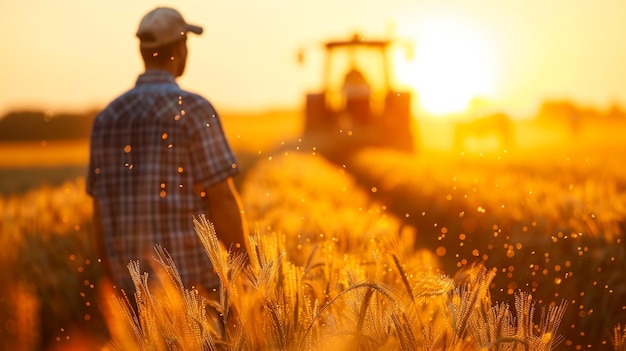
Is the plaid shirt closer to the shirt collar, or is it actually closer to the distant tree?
the shirt collar

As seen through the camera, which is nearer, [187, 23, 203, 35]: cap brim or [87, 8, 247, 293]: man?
[87, 8, 247, 293]: man

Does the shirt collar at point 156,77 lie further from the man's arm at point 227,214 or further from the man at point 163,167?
the man's arm at point 227,214

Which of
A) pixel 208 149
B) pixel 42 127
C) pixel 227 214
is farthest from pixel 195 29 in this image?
pixel 42 127

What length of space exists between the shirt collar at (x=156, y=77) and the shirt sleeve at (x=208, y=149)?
163mm

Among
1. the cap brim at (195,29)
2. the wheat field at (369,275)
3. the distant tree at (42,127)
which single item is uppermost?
the cap brim at (195,29)

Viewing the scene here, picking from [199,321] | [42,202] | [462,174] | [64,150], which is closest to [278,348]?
[199,321]

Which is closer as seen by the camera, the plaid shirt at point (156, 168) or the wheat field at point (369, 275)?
the wheat field at point (369, 275)

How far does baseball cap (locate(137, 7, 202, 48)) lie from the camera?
2943 millimetres

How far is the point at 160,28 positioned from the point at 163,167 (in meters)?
A: 0.46

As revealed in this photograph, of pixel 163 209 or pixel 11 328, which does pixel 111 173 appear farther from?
pixel 11 328

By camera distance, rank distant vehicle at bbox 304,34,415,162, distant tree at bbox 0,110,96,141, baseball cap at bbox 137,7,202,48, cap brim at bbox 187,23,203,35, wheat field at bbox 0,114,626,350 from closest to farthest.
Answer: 1. wheat field at bbox 0,114,626,350
2. baseball cap at bbox 137,7,202,48
3. cap brim at bbox 187,23,203,35
4. distant vehicle at bbox 304,34,415,162
5. distant tree at bbox 0,110,96,141

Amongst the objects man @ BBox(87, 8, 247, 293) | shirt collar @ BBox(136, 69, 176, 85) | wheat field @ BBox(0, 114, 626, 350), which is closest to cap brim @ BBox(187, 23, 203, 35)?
man @ BBox(87, 8, 247, 293)

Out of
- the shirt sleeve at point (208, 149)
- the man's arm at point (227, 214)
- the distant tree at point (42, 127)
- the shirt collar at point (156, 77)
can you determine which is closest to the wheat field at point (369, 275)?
the man's arm at point (227, 214)

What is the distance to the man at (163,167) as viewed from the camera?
9.79ft
